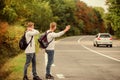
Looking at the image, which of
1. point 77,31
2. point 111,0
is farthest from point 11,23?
point 77,31

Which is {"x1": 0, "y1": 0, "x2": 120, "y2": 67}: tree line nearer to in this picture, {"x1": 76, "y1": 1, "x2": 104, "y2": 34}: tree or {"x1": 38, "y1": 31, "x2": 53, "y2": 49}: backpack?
{"x1": 76, "y1": 1, "x2": 104, "y2": 34}: tree

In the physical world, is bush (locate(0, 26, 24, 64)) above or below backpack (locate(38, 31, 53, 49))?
below

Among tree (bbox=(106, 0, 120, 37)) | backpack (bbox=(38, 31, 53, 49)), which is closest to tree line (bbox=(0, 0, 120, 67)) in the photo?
tree (bbox=(106, 0, 120, 37))

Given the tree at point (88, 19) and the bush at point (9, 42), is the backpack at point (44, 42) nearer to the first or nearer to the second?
the bush at point (9, 42)

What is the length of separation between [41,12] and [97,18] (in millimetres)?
61234

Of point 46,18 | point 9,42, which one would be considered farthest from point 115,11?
point 9,42

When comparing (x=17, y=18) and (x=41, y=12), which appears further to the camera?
(x=41, y=12)

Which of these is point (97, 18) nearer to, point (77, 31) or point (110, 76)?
point (77, 31)

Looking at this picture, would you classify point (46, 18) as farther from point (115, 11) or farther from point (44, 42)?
point (44, 42)

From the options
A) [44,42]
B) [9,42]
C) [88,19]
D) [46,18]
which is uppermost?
[44,42]

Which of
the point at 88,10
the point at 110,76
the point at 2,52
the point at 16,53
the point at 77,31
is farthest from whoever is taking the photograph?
the point at 88,10

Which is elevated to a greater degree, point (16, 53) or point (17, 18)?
point (17, 18)

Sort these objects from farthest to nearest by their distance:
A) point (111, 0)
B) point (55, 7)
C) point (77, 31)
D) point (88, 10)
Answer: point (88, 10)
point (77, 31)
point (55, 7)
point (111, 0)

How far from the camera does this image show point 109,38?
4747cm
